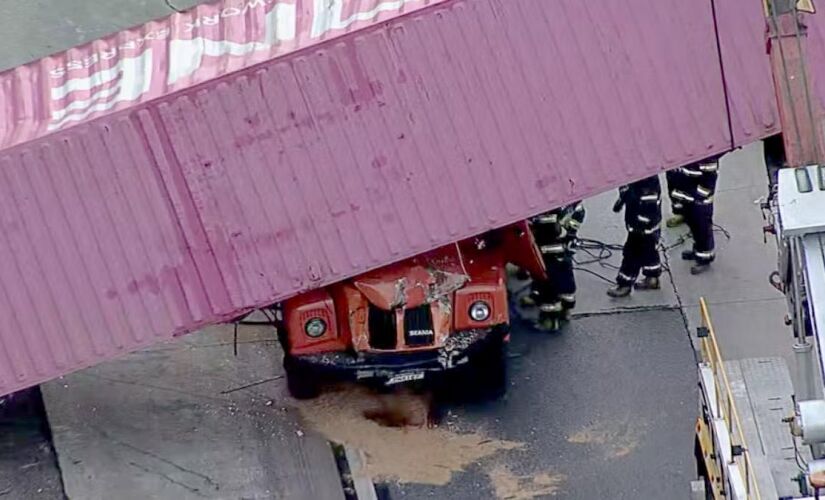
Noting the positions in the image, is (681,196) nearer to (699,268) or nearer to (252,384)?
(699,268)

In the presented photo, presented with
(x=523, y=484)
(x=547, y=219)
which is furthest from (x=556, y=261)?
(x=523, y=484)

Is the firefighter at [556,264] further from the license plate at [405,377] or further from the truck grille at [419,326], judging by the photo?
the license plate at [405,377]

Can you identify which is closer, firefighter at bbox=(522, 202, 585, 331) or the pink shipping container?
the pink shipping container

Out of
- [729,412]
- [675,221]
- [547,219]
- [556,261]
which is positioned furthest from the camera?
[675,221]

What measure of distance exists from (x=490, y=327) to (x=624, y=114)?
6.13 feet

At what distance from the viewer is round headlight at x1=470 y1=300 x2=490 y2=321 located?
11773 millimetres

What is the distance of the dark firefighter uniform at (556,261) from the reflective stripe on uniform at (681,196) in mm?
835

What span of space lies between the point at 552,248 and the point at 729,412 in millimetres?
3978

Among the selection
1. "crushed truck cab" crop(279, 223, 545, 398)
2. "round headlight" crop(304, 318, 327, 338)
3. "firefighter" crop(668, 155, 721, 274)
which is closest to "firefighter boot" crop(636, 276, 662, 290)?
"firefighter" crop(668, 155, 721, 274)

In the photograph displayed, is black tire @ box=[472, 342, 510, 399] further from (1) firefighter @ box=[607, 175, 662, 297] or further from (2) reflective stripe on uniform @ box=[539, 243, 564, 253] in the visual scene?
(1) firefighter @ box=[607, 175, 662, 297]

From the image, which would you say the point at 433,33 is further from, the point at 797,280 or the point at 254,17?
the point at 797,280

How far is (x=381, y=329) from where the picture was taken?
38.6ft

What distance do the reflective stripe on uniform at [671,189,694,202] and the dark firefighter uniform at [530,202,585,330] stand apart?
84 centimetres

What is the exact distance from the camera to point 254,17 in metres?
12.7
